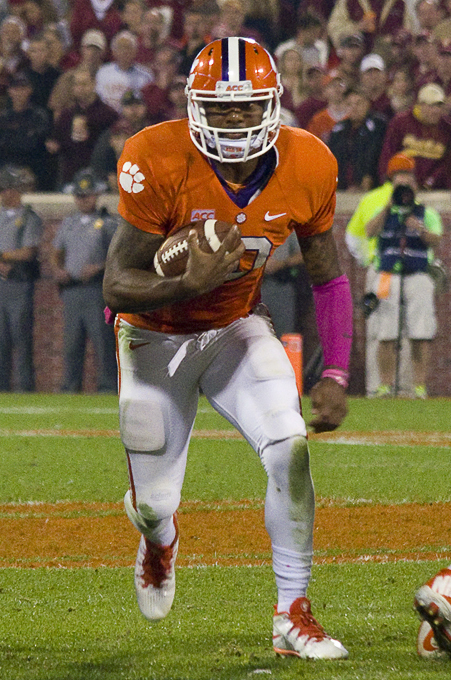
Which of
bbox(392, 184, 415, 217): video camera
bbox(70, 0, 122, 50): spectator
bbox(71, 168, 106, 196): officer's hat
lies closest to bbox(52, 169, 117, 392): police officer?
bbox(71, 168, 106, 196): officer's hat

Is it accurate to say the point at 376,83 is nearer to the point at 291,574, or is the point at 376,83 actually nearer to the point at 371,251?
the point at 371,251

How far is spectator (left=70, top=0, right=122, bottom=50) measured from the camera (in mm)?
14281

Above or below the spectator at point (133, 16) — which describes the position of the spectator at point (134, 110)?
below

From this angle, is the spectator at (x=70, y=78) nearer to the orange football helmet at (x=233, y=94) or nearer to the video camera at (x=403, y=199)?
Answer: the video camera at (x=403, y=199)

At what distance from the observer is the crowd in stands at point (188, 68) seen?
42.0ft

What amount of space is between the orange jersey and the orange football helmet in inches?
3.7

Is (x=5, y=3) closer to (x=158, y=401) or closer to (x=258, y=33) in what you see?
(x=258, y=33)

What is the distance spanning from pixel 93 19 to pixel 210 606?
11269 mm

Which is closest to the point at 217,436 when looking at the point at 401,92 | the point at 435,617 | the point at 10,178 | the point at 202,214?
the point at 10,178

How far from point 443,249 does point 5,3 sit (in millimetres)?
6374

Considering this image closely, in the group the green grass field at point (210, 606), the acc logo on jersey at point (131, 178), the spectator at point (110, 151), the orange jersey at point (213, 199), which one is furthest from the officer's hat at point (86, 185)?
the acc logo on jersey at point (131, 178)

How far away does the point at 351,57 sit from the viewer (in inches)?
523

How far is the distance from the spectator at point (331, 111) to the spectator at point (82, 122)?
232 centimetres

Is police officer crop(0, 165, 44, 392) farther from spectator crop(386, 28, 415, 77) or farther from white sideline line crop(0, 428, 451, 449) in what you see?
spectator crop(386, 28, 415, 77)
